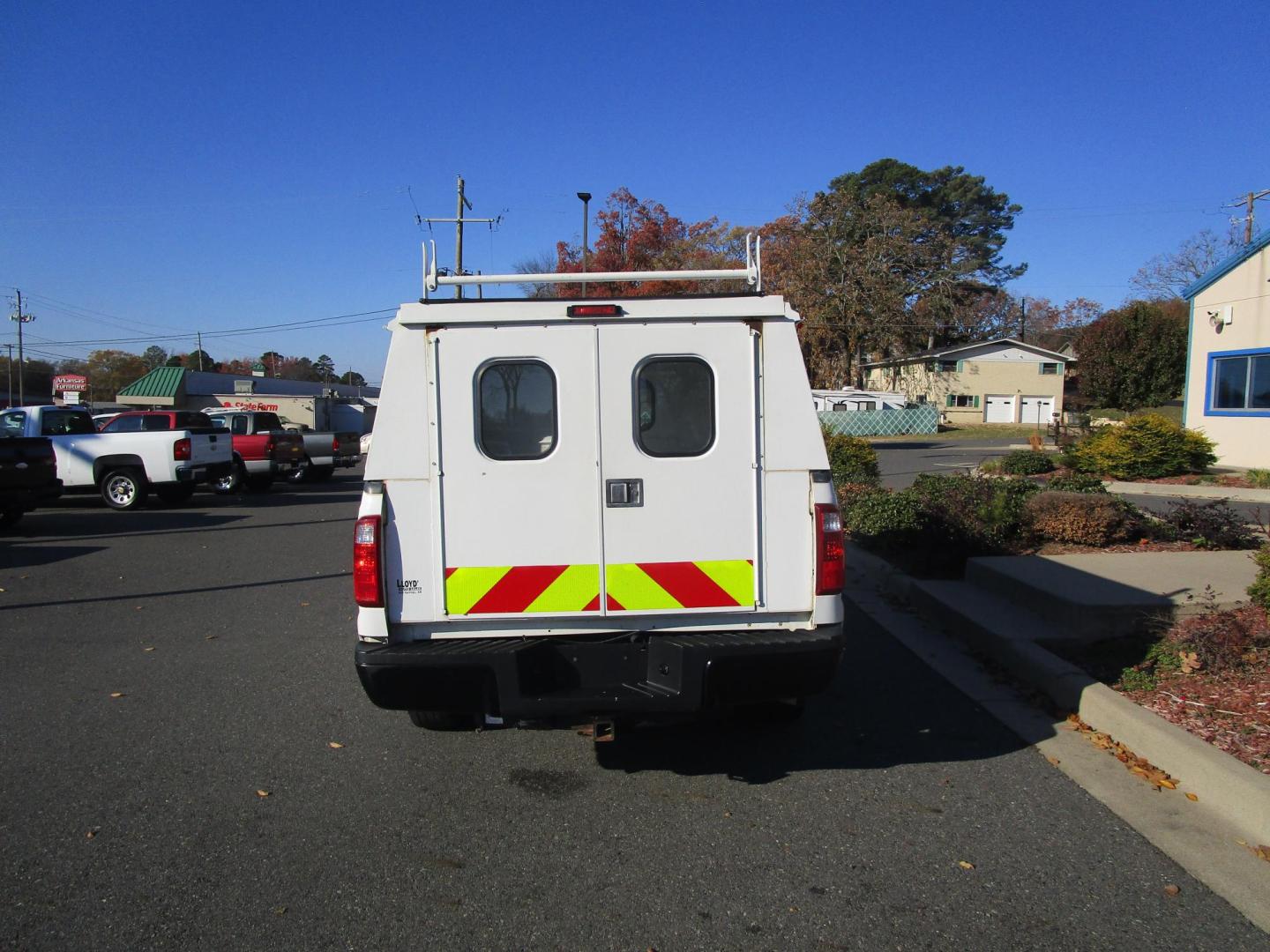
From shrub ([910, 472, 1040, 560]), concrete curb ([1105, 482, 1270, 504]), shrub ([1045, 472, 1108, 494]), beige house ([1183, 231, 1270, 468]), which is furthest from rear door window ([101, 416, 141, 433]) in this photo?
beige house ([1183, 231, 1270, 468])

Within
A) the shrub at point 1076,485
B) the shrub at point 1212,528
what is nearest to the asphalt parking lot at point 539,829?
the shrub at point 1212,528

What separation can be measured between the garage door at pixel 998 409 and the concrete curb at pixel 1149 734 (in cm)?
5328

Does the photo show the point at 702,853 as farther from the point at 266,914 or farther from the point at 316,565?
the point at 316,565

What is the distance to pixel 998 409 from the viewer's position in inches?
2240

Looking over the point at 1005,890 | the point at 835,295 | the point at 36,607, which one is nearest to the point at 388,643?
the point at 1005,890

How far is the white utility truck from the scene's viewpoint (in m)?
4.22

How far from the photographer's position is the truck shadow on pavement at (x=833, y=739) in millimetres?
4879

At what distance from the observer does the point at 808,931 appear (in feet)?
10.8

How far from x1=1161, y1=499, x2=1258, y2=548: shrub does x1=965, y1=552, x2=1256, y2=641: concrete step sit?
379 mm

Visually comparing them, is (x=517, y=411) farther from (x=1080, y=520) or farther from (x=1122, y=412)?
(x=1122, y=412)

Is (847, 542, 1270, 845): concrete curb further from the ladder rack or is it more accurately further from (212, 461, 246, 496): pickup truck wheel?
(212, 461, 246, 496): pickup truck wheel

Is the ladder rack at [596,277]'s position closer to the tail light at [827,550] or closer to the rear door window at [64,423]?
the tail light at [827,550]

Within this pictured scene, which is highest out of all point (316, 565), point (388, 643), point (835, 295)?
point (835, 295)

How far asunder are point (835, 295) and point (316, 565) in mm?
40457
